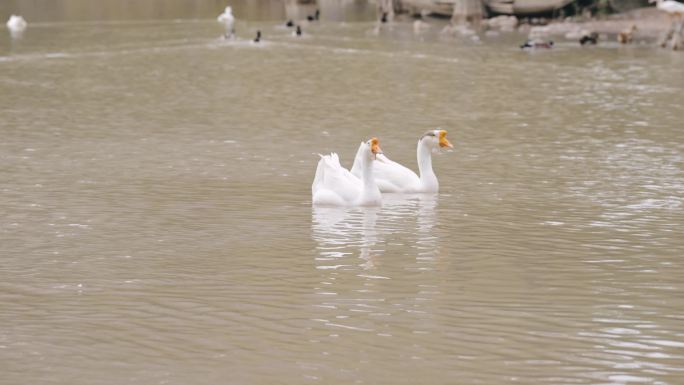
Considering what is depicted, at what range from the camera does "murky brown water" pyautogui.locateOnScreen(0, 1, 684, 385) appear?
761 centimetres

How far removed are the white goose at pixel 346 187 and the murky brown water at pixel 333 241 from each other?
0.50 feet

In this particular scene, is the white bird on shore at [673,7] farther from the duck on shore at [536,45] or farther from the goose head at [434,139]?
the goose head at [434,139]

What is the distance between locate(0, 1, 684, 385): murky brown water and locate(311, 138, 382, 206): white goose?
0.15m

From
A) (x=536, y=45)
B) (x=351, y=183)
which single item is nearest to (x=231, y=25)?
(x=536, y=45)

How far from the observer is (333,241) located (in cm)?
1087

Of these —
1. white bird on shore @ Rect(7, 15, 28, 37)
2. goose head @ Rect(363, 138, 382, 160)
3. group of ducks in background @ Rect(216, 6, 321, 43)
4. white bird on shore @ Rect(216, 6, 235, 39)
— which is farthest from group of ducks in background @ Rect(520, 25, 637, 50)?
goose head @ Rect(363, 138, 382, 160)

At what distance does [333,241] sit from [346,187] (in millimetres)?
1700

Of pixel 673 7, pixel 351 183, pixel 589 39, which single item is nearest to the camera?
pixel 351 183

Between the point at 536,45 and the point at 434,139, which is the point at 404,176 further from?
the point at 536,45

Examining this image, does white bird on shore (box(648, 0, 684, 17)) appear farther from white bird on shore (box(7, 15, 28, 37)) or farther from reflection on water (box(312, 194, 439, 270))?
white bird on shore (box(7, 15, 28, 37))

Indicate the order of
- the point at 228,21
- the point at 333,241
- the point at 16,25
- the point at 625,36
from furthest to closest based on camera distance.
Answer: the point at 228,21 < the point at 16,25 < the point at 625,36 < the point at 333,241

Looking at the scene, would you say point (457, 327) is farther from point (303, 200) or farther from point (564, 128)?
point (564, 128)

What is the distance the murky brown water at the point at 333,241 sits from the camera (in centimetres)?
761

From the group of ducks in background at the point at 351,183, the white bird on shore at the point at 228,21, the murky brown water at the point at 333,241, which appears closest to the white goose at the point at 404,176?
the group of ducks in background at the point at 351,183
